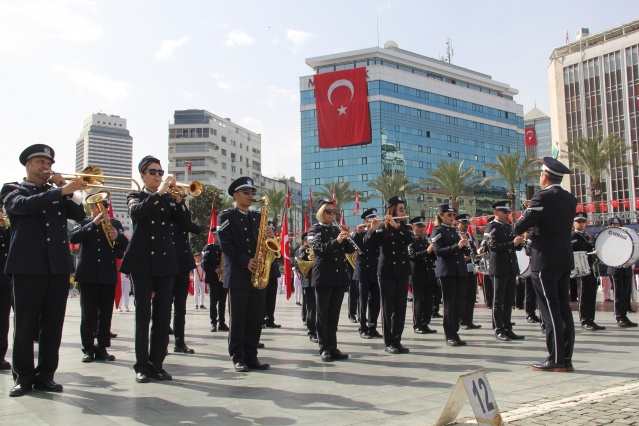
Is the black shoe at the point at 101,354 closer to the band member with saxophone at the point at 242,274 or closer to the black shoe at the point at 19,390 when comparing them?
the band member with saxophone at the point at 242,274

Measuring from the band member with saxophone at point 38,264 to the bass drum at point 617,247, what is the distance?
34.1 feet

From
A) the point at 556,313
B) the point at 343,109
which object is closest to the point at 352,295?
the point at 556,313

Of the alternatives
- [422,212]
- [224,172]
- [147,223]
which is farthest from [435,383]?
[224,172]

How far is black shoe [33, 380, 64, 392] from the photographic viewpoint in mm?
6293

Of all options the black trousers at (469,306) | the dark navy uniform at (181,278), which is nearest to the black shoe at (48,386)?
the dark navy uniform at (181,278)

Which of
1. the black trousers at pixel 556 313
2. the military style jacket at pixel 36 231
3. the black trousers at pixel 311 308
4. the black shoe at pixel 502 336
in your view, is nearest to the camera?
the military style jacket at pixel 36 231

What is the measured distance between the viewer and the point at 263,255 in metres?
7.93

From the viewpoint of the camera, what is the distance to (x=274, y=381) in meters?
6.81

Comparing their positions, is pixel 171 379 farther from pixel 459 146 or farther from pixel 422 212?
pixel 459 146

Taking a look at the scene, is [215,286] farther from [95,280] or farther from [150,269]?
[150,269]

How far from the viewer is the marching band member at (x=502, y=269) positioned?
1040 cm

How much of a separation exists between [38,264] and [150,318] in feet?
4.83

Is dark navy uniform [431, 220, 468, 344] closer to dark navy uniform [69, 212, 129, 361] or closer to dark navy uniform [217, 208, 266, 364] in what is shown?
dark navy uniform [217, 208, 266, 364]

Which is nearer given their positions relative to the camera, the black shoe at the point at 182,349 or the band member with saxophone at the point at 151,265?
the band member with saxophone at the point at 151,265
